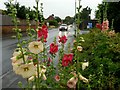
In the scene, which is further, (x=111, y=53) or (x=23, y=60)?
(x=111, y=53)

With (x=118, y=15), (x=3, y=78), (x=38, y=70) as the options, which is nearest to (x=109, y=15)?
(x=118, y=15)

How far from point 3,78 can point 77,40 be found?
873 cm

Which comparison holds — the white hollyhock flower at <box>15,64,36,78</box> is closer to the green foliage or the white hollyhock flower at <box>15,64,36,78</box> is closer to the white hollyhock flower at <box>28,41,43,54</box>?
the white hollyhock flower at <box>28,41,43,54</box>

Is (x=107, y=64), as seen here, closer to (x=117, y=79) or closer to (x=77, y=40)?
(x=117, y=79)

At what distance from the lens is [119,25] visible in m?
27.1

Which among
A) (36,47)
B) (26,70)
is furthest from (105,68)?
(26,70)

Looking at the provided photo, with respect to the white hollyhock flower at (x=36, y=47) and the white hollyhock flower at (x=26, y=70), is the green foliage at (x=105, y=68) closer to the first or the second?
the white hollyhock flower at (x=36, y=47)

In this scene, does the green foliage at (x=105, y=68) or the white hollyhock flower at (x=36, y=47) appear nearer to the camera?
the white hollyhock flower at (x=36, y=47)

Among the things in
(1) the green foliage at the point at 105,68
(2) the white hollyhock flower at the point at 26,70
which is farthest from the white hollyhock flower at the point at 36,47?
(1) the green foliage at the point at 105,68

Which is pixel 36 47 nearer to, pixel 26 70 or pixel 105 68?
pixel 26 70

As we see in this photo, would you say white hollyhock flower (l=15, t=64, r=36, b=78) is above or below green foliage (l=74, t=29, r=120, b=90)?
above

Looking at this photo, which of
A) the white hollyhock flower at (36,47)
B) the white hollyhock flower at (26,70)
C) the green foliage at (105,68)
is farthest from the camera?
the green foliage at (105,68)

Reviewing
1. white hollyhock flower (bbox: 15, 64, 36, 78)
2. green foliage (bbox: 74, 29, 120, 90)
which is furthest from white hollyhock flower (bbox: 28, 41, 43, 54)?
green foliage (bbox: 74, 29, 120, 90)

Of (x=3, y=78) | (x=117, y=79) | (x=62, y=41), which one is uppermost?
(x=62, y=41)
